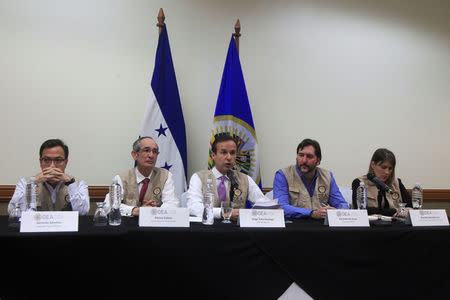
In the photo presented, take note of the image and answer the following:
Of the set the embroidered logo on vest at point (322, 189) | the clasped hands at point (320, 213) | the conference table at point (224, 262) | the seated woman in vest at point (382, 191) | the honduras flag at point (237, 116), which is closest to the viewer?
the conference table at point (224, 262)

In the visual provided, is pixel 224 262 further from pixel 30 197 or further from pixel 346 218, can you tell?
pixel 30 197

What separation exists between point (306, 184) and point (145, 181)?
3.78 ft

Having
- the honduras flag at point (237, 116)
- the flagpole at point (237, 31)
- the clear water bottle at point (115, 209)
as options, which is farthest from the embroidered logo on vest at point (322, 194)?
the flagpole at point (237, 31)

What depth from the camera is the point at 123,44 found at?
3.69 m

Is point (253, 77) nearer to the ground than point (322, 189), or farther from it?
farther from it

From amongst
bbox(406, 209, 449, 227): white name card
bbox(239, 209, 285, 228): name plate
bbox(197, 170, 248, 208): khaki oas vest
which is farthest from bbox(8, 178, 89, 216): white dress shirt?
bbox(406, 209, 449, 227): white name card

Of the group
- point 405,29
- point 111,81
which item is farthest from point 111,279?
point 405,29

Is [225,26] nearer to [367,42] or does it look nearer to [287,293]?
[367,42]

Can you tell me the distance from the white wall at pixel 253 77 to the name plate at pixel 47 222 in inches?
75.1

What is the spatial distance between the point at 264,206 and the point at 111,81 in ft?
7.33

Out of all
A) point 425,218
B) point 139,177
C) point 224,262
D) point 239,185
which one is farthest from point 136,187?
point 425,218

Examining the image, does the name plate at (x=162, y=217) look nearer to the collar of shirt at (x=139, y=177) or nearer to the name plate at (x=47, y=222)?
the name plate at (x=47, y=222)

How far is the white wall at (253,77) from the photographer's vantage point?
3512mm

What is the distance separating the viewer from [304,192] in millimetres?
2822
